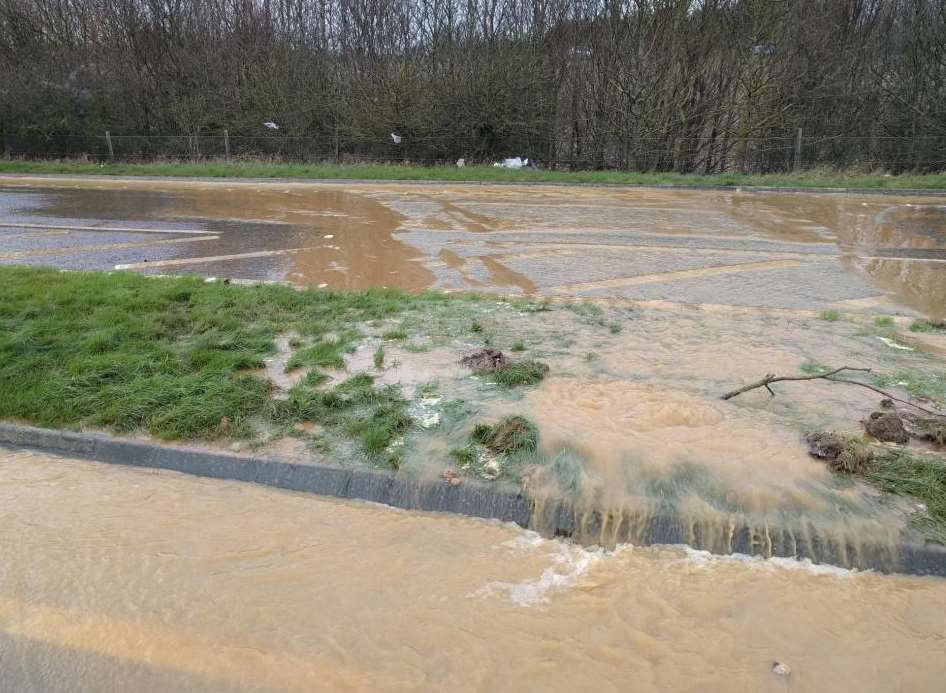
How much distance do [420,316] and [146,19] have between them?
31.3 metres

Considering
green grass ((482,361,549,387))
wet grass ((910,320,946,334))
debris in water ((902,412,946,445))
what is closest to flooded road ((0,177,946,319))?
wet grass ((910,320,946,334))

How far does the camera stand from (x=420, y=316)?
7.14 m

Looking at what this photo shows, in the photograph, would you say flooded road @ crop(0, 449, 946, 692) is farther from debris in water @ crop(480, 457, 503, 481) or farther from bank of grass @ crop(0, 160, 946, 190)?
bank of grass @ crop(0, 160, 946, 190)

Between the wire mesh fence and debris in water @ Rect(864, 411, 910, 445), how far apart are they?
74.5 feet

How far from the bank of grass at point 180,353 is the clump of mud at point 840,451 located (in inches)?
109

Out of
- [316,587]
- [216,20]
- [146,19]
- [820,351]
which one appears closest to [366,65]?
[216,20]

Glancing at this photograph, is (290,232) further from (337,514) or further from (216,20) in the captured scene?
(216,20)

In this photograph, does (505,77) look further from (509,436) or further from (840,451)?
(840,451)

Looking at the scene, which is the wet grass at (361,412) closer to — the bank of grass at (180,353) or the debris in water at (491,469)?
the bank of grass at (180,353)

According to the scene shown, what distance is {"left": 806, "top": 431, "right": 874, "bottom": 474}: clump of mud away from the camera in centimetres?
421

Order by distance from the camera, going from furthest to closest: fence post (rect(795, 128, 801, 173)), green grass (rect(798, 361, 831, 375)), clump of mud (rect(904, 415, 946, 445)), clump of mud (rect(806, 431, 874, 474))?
1. fence post (rect(795, 128, 801, 173))
2. green grass (rect(798, 361, 831, 375))
3. clump of mud (rect(904, 415, 946, 445))
4. clump of mud (rect(806, 431, 874, 474))

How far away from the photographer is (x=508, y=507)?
414 centimetres

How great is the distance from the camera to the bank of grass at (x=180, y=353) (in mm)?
4996

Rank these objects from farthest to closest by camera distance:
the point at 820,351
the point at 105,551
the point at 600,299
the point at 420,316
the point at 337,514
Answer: the point at 600,299, the point at 420,316, the point at 820,351, the point at 337,514, the point at 105,551
